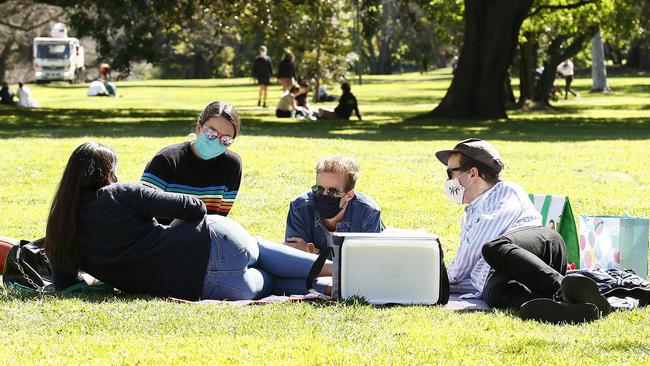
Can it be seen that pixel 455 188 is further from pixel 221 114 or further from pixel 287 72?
pixel 287 72

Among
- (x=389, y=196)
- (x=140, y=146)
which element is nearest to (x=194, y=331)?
(x=389, y=196)

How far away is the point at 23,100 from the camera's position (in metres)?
37.6

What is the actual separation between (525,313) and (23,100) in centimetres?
3246

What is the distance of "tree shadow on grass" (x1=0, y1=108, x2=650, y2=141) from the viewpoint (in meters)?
23.5

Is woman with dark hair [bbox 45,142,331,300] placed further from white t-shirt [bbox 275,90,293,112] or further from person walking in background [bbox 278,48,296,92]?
person walking in background [bbox 278,48,296,92]

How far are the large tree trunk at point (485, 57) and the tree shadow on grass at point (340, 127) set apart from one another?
3.16 ft

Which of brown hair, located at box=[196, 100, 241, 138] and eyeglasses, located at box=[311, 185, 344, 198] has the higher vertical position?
brown hair, located at box=[196, 100, 241, 138]

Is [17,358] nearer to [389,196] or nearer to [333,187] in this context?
[333,187]

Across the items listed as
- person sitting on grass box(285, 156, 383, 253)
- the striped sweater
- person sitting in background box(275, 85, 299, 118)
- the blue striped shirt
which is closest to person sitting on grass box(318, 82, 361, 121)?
person sitting in background box(275, 85, 299, 118)

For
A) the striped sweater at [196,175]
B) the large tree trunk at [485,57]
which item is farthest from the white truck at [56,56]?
the striped sweater at [196,175]

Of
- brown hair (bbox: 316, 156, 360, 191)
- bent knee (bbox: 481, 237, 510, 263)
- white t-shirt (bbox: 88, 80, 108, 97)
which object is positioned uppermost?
brown hair (bbox: 316, 156, 360, 191)

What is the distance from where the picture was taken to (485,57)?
30.2 meters

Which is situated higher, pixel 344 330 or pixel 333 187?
pixel 333 187

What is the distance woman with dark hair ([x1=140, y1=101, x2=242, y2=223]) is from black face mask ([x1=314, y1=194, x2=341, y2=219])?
579mm
